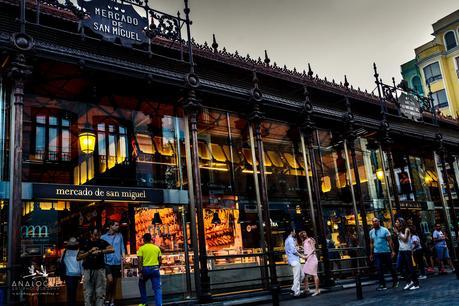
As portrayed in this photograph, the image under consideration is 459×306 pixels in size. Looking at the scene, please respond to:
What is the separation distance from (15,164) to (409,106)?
16.9 meters

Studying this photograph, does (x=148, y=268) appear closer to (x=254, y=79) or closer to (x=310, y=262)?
(x=310, y=262)

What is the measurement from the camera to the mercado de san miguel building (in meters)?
10.9

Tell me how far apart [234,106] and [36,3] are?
6.55 metres

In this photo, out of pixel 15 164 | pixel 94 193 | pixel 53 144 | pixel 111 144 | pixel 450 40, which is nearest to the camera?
pixel 15 164

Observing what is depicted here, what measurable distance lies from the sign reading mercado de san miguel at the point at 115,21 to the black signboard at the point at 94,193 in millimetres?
3923

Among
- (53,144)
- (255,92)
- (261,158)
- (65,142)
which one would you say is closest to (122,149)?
(65,142)

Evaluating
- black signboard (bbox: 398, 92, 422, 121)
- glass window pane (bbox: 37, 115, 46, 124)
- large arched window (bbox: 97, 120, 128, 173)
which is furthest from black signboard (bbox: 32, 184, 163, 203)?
black signboard (bbox: 398, 92, 422, 121)

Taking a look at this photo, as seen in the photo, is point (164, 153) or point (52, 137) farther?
point (164, 153)

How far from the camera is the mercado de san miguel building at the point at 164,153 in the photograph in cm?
1085

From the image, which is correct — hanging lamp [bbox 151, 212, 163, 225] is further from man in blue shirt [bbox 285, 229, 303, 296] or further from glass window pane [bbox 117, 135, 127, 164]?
man in blue shirt [bbox 285, 229, 303, 296]

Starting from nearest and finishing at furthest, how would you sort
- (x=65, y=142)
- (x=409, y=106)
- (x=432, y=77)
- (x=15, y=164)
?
(x=15, y=164) < (x=65, y=142) < (x=409, y=106) < (x=432, y=77)

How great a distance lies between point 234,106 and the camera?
14.8 m

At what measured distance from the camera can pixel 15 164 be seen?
9625 millimetres

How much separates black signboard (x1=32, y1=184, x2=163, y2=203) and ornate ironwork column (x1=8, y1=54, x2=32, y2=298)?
37.6 inches
